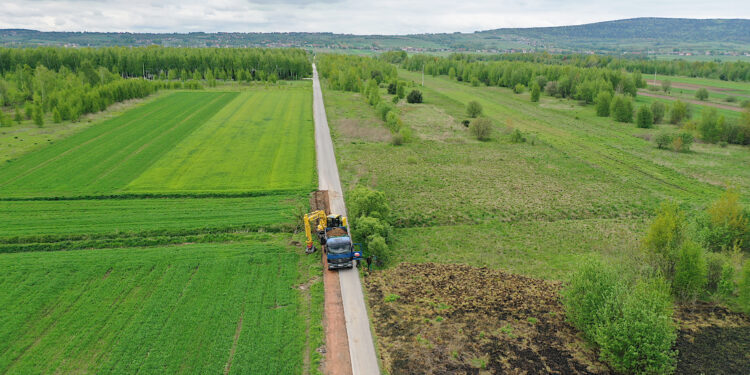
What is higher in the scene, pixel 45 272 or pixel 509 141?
pixel 509 141

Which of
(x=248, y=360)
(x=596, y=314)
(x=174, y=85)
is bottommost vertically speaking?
(x=248, y=360)

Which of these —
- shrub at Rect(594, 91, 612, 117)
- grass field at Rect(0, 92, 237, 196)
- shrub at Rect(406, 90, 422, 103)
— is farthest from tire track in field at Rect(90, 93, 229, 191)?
shrub at Rect(594, 91, 612, 117)

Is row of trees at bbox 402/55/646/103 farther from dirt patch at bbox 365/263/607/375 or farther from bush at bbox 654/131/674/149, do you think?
dirt patch at bbox 365/263/607/375

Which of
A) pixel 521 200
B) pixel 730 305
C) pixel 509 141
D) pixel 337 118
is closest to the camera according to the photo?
pixel 730 305

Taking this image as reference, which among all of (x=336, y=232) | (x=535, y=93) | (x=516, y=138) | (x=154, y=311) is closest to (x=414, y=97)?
(x=535, y=93)

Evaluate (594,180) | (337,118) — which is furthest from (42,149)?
(594,180)

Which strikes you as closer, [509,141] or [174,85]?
[509,141]

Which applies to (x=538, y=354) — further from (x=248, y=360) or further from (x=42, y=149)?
(x=42, y=149)

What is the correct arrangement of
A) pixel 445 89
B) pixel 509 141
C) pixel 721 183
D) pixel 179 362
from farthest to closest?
pixel 445 89 → pixel 509 141 → pixel 721 183 → pixel 179 362
